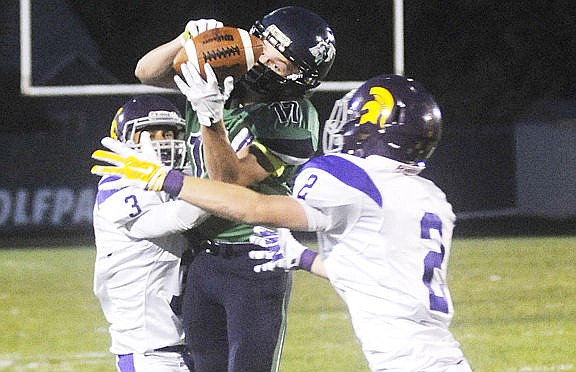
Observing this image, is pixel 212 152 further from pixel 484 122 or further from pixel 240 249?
pixel 484 122

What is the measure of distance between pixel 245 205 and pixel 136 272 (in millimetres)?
831

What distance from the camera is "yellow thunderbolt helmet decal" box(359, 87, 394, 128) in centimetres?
281

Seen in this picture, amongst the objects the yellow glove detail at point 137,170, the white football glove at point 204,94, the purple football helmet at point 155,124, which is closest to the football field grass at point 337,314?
the purple football helmet at point 155,124

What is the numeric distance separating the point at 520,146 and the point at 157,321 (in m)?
8.88

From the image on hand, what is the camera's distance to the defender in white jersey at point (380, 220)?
2697mm

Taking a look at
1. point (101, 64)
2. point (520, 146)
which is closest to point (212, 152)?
point (101, 64)

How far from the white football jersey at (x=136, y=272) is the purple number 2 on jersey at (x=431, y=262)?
0.88 metres

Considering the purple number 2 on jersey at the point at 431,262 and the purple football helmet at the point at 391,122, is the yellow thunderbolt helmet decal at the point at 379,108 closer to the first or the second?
the purple football helmet at the point at 391,122

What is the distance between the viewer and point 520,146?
1179cm

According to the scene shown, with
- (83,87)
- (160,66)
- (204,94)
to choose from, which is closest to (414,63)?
(83,87)

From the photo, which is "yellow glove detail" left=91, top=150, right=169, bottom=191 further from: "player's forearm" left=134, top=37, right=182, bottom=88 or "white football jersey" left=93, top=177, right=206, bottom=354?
"player's forearm" left=134, top=37, right=182, bottom=88

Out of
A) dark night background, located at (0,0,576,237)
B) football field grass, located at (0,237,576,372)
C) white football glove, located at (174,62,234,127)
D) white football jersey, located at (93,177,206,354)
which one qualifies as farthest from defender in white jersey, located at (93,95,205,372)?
dark night background, located at (0,0,576,237)

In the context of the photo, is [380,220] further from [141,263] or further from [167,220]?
[141,263]

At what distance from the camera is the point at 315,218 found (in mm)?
2695
